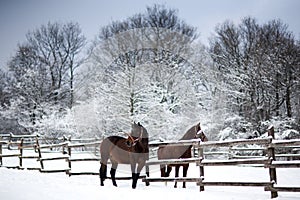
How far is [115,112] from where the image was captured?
19.8m

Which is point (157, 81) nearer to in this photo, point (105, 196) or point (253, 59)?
point (253, 59)

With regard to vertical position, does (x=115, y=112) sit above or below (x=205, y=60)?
below

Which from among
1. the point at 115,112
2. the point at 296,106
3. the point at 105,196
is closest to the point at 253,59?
the point at 296,106

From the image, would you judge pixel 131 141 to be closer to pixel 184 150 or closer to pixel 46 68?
pixel 184 150

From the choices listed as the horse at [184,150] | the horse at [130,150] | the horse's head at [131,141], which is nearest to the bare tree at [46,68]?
the horse at [130,150]

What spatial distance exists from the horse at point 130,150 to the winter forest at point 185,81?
10480mm

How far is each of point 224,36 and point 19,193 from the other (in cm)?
2069

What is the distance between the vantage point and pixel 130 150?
344 inches

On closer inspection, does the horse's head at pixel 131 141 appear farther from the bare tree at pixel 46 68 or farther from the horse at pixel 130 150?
the bare tree at pixel 46 68

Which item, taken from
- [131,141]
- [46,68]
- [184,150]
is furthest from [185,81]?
[46,68]

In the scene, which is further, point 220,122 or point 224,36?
point 224,36

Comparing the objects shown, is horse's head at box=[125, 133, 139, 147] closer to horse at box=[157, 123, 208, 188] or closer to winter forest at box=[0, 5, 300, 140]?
horse at box=[157, 123, 208, 188]

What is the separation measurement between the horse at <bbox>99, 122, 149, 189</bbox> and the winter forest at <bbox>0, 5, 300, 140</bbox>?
1048cm

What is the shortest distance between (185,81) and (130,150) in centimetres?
1271
